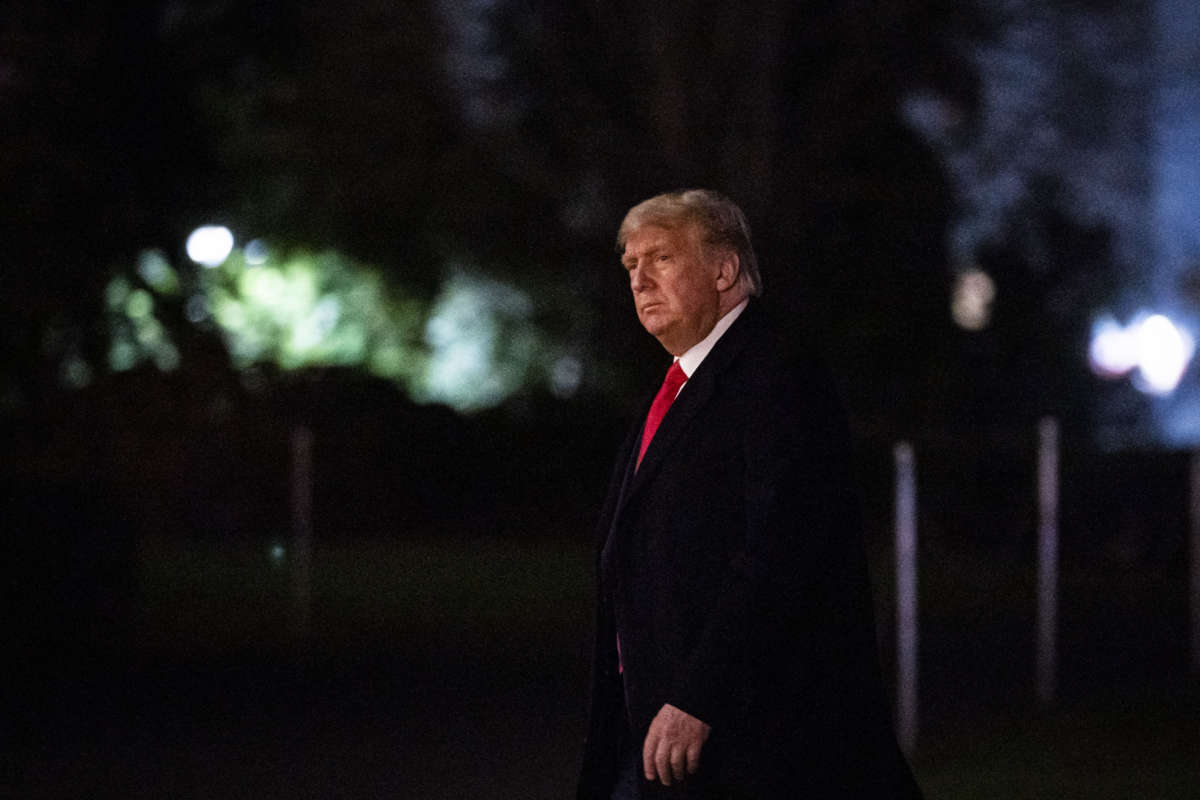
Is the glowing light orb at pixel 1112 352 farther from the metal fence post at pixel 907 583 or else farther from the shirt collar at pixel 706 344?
the shirt collar at pixel 706 344

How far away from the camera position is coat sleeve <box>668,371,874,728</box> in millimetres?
3971

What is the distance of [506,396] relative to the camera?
32.9 meters

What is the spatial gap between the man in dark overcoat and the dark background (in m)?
5.03

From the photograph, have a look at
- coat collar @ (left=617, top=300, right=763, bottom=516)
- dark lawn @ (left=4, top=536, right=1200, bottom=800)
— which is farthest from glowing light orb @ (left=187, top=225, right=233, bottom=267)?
coat collar @ (left=617, top=300, right=763, bottom=516)

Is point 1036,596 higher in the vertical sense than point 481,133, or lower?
lower

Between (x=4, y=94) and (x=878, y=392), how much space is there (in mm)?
14300

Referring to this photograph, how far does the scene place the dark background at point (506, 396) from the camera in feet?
38.3

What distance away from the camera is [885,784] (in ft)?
13.4

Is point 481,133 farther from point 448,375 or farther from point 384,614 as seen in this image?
point 448,375

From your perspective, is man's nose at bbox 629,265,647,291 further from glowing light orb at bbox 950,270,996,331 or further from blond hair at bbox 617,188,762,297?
glowing light orb at bbox 950,270,996,331

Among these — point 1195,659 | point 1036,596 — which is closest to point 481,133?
point 1036,596

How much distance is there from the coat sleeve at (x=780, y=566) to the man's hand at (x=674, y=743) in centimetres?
3

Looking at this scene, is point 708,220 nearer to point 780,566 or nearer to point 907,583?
point 780,566

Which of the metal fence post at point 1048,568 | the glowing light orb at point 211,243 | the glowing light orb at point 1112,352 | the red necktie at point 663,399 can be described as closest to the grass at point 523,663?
the metal fence post at point 1048,568
